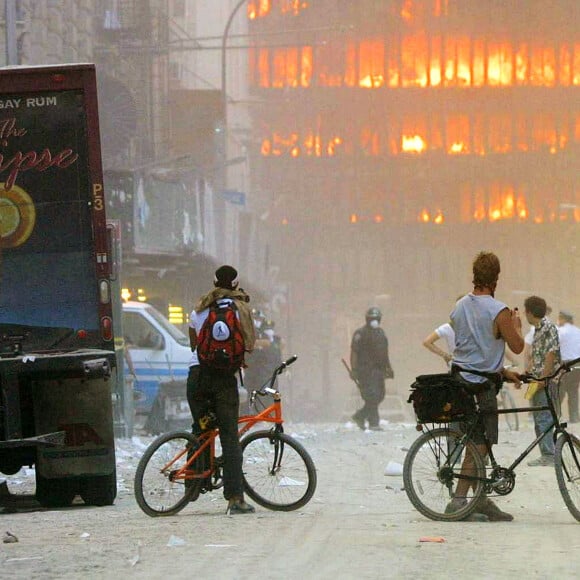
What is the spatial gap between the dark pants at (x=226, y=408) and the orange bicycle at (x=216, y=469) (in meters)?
0.14

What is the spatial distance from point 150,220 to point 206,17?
33.2 meters

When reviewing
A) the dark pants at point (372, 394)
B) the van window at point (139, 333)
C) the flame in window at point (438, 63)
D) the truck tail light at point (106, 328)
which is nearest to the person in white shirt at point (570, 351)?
the dark pants at point (372, 394)

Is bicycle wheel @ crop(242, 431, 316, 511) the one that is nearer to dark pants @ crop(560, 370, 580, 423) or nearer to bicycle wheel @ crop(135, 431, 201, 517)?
bicycle wheel @ crop(135, 431, 201, 517)

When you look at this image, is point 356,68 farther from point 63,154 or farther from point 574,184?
point 63,154

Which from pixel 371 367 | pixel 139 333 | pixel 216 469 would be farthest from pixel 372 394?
pixel 216 469

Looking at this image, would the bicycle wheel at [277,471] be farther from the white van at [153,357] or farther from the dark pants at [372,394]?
the dark pants at [372,394]

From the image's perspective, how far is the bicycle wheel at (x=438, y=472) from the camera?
9562 mm

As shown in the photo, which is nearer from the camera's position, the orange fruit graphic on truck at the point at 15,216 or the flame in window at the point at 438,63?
the orange fruit graphic on truck at the point at 15,216

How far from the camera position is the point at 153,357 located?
74.3ft

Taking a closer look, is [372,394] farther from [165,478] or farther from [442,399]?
[442,399]

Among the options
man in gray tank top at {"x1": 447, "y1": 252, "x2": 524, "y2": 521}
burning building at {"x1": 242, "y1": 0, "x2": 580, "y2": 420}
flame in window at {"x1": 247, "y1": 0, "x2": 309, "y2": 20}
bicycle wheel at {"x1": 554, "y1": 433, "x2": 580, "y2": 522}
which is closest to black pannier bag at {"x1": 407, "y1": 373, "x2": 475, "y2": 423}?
man in gray tank top at {"x1": 447, "y1": 252, "x2": 524, "y2": 521}

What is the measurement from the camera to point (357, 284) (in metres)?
104

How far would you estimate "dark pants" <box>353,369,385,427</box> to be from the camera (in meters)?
23.5

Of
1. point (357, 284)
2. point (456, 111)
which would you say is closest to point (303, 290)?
point (357, 284)
